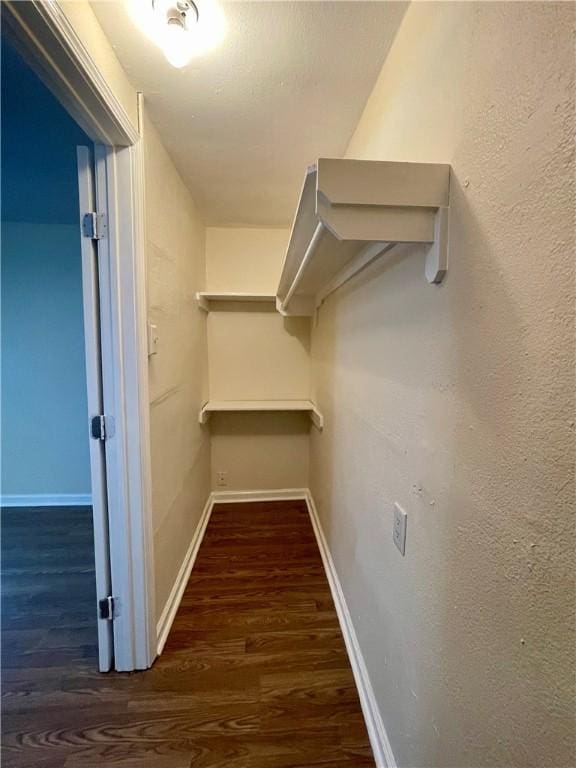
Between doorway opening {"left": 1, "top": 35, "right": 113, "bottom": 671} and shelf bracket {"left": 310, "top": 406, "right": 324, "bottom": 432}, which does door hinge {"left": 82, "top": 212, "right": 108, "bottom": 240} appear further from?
shelf bracket {"left": 310, "top": 406, "right": 324, "bottom": 432}

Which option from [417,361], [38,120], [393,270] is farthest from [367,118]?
[38,120]

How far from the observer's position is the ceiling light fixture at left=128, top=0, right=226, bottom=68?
92 centimetres

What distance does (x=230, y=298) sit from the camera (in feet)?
8.81

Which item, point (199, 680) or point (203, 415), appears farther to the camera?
point (203, 415)

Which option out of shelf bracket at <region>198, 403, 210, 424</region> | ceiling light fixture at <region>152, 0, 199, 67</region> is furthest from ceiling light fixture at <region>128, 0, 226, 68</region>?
shelf bracket at <region>198, 403, 210, 424</region>

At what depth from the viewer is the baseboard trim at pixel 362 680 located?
1.09m

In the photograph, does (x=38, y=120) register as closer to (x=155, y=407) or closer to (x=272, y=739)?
(x=155, y=407)

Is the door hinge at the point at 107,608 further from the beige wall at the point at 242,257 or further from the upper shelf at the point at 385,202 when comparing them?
the beige wall at the point at 242,257

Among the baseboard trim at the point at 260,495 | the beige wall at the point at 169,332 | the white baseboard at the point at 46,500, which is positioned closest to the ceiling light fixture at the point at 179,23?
the beige wall at the point at 169,332

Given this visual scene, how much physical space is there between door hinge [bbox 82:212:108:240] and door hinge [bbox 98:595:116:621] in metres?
1.48

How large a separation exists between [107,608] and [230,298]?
2.11 m

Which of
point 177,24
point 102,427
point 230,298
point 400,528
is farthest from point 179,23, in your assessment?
point 230,298

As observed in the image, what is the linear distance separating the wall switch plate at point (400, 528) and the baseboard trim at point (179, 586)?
50.1 inches

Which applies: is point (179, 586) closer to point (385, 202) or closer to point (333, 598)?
point (333, 598)
